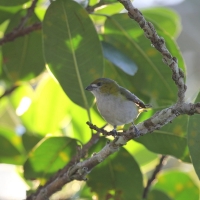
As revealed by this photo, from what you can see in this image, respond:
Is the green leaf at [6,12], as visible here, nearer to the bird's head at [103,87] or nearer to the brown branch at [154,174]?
the bird's head at [103,87]

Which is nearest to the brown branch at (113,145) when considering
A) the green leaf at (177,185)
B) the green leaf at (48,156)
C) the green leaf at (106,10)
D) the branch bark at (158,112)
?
the branch bark at (158,112)

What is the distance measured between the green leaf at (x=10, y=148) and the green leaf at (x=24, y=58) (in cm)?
25

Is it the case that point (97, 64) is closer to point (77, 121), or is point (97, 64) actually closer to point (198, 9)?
point (77, 121)

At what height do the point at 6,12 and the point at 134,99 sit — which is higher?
the point at 6,12

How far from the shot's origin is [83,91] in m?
1.75

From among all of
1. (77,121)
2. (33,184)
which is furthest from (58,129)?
(33,184)

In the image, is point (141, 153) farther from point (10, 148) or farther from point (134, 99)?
point (10, 148)

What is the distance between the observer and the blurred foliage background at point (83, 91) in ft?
5.52

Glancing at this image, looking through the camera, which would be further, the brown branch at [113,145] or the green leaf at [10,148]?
the green leaf at [10,148]

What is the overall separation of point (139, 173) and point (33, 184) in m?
0.52

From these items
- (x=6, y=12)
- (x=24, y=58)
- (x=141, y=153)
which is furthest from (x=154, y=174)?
(x=6, y=12)

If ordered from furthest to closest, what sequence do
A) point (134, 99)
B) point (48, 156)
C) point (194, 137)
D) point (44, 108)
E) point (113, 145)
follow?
point (44, 108), point (48, 156), point (134, 99), point (194, 137), point (113, 145)

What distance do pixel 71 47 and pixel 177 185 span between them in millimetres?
793

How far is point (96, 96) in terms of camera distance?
173 cm
